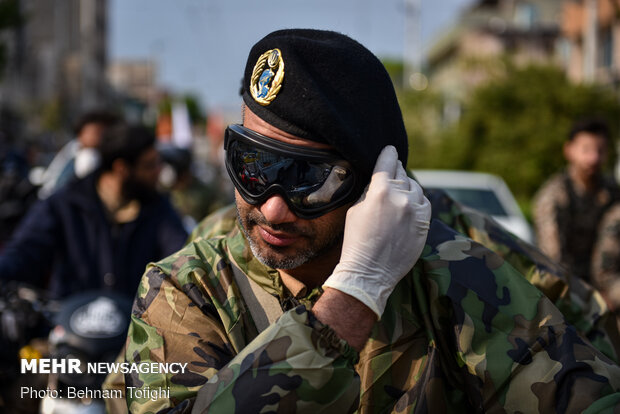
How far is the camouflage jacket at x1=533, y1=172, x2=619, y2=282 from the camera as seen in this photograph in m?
5.64

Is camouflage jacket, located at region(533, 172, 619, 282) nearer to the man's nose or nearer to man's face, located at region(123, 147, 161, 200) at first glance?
man's face, located at region(123, 147, 161, 200)

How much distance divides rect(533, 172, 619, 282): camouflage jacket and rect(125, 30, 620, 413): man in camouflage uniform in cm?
391

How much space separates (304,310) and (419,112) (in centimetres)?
2348

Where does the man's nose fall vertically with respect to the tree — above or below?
above

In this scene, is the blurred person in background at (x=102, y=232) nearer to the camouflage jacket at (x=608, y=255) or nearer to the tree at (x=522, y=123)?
the camouflage jacket at (x=608, y=255)

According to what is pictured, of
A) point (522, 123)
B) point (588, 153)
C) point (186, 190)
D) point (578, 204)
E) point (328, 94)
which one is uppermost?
point (328, 94)

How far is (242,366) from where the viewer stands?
1626mm

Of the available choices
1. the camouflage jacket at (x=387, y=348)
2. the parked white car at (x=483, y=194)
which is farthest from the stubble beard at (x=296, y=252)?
the parked white car at (x=483, y=194)

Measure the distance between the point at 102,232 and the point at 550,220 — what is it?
3054 millimetres

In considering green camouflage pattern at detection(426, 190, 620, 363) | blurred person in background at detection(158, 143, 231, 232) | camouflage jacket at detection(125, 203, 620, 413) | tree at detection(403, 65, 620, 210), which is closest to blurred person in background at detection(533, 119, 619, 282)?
green camouflage pattern at detection(426, 190, 620, 363)

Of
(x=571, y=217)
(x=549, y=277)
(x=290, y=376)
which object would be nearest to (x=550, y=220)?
(x=571, y=217)

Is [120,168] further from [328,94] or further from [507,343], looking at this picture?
[507,343]

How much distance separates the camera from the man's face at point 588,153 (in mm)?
5547

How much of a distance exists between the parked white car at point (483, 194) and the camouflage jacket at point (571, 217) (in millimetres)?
2551
